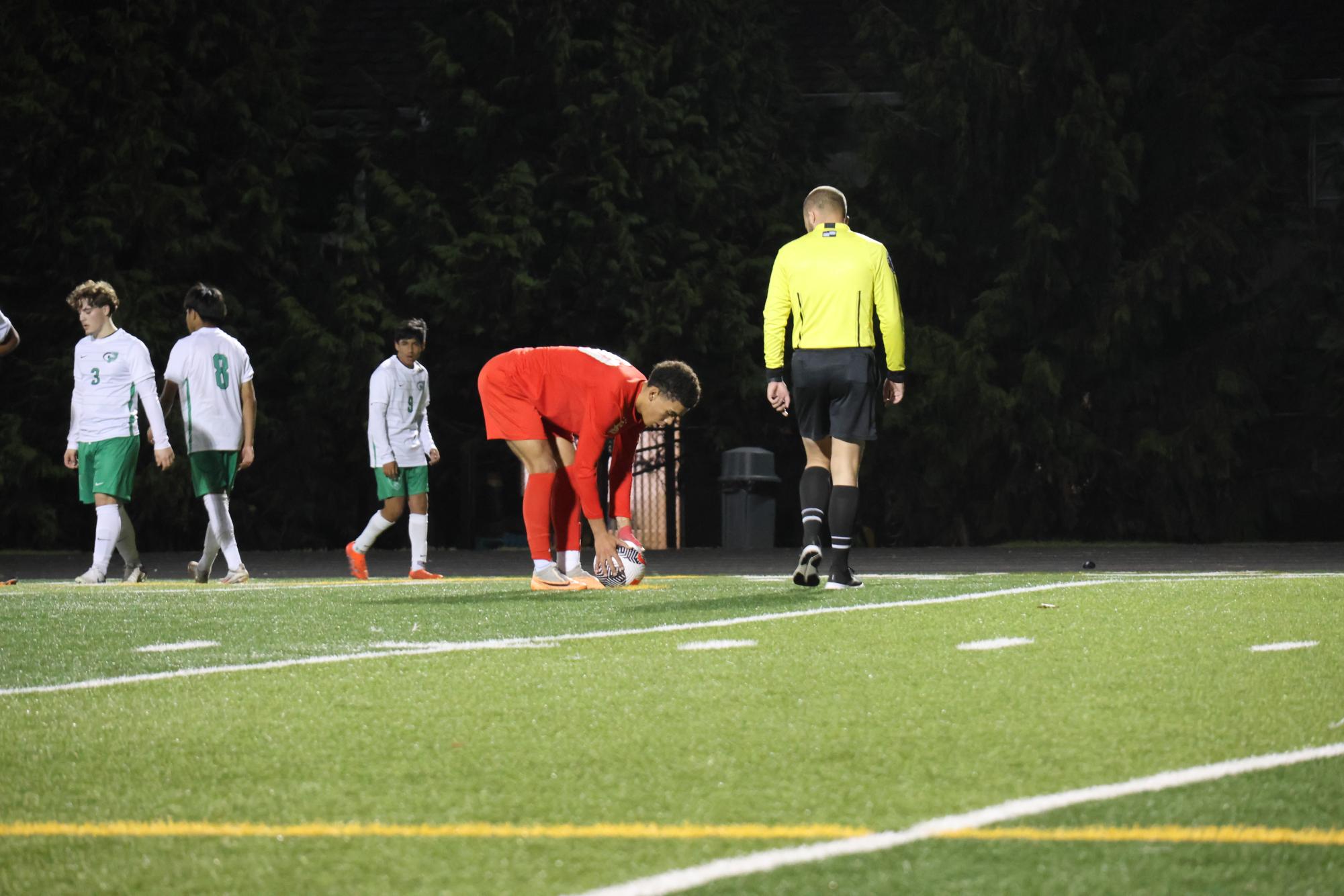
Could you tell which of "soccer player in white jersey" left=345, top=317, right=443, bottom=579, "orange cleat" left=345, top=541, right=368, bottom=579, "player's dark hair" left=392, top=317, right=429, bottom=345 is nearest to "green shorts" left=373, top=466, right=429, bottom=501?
"soccer player in white jersey" left=345, top=317, right=443, bottom=579

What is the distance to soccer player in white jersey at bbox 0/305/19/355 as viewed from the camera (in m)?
9.78

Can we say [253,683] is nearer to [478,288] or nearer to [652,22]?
[478,288]

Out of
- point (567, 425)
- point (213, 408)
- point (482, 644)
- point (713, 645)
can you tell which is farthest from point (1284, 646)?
point (213, 408)

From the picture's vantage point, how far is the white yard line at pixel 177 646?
24.1ft

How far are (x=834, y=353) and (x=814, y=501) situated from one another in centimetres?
78

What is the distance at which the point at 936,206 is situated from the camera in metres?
22.5

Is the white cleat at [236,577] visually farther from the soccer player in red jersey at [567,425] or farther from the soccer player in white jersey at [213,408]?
the soccer player in red jersey at [567,425]

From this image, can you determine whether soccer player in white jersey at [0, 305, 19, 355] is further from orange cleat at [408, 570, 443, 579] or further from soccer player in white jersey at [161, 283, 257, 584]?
orange cleat at [408, 570, 443, 579]

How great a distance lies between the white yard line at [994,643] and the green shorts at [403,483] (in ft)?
24.4

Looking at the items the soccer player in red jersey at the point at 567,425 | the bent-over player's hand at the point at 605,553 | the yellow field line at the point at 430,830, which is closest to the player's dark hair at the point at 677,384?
the soccer player in red jersey at the point at 567,425

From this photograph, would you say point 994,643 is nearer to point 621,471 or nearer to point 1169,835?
point 1169,835

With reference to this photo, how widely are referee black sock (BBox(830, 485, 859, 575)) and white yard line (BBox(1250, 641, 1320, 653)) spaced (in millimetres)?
3225

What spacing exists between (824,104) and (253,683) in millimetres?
18858

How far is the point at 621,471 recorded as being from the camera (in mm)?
10625
